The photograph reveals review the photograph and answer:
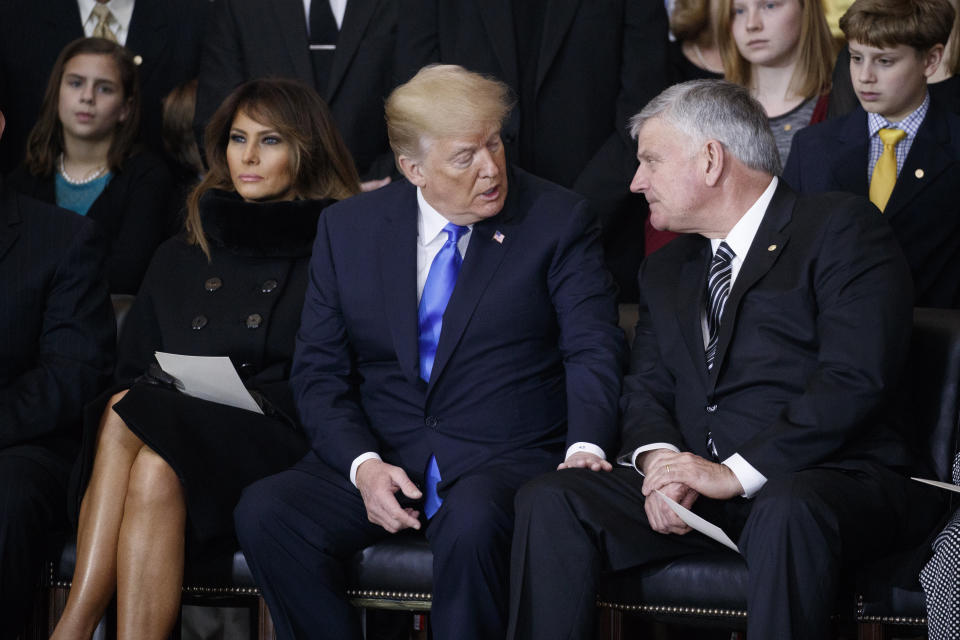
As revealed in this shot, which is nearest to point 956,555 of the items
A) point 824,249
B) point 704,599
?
point 704,599

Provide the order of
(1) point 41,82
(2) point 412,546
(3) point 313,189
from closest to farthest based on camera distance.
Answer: (2) point 412,546
(3) point 313,189
(1) point 41,82

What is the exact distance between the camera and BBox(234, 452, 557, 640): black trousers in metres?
3.08

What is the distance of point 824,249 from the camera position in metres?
3.19

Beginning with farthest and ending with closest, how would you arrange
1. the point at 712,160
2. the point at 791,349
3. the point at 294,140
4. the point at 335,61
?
the point at 335,61
the point at 294,140
the point at 712,160
the point at 791,349

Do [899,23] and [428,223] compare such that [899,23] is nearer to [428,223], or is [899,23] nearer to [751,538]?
[428,223]

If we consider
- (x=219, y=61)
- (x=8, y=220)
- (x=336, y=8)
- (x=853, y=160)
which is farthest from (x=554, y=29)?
(x=8, y=220)

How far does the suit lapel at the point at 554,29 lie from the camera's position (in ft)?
14.8

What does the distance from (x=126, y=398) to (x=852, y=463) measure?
173 cm

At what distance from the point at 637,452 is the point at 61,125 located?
2761 millimetres

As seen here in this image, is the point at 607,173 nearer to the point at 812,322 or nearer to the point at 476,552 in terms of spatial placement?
the point at 812,322

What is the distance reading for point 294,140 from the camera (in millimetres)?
4129

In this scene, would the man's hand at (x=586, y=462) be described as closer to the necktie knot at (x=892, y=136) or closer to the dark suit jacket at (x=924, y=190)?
the dark suit jacket at (x=924, y=190)

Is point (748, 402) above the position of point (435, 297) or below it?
below

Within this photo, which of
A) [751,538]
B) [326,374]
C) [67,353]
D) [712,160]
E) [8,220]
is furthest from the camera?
[8,220]
